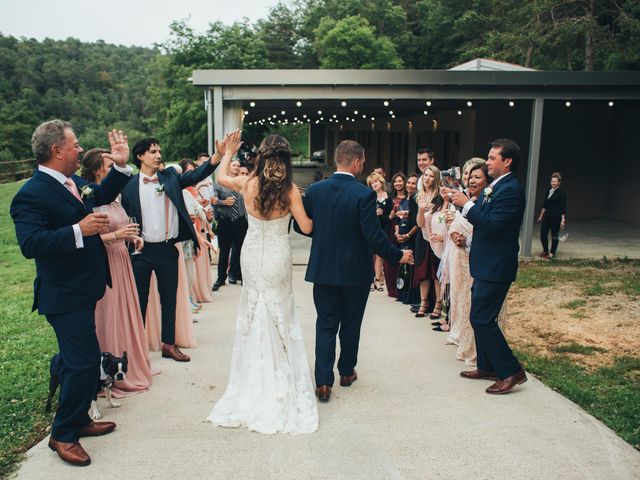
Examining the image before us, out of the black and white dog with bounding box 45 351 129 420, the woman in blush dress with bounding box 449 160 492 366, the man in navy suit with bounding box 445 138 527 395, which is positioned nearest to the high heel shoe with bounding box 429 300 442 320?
the woman in blush dress with bounding box 449 160 492 366

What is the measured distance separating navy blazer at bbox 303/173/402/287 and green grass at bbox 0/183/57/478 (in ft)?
8.00

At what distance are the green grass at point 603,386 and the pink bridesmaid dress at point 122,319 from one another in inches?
148

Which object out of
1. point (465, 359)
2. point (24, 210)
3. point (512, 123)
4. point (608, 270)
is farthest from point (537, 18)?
point (24, 210)

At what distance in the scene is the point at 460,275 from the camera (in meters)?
6.32

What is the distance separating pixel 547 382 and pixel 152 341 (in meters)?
3.93

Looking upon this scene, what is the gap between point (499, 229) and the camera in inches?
197

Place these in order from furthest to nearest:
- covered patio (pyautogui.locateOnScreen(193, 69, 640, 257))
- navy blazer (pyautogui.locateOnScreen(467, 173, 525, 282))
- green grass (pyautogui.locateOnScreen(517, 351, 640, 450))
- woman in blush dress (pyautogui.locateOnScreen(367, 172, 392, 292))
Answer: covered patio (pyautogui.locateOnScreen(193, 69, 640, 257)), woman in blush dress (pyautogui.locateOnScreen(367, 172, 392, 292)), navy blazer (pyautogui.locateOnScreen(467, 173, 525, 282)), green grass (pyautogui.locateOnScreen(517, 351, 640, 450))

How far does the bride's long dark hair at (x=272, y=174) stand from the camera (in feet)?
14.9

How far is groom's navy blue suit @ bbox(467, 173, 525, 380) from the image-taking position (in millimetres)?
5016

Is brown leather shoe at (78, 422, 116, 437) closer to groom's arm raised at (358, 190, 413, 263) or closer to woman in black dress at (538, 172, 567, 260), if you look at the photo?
groom's arm raised at (358, 190, 413, 263)

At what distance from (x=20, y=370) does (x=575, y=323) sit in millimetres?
6720

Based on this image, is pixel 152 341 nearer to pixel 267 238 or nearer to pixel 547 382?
pixel 267 238

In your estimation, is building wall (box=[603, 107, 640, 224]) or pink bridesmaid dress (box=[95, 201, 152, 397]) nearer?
pink bridesmaid dress (box=[95, 201, 152, 397])

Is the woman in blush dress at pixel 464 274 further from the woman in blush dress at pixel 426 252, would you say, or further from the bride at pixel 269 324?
the bride at pixel 269 324
